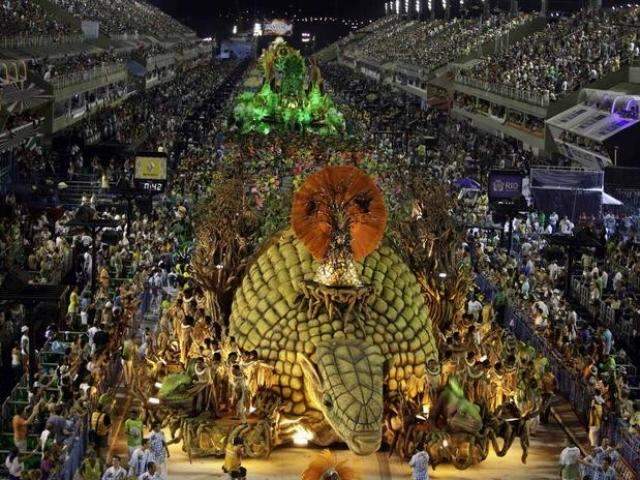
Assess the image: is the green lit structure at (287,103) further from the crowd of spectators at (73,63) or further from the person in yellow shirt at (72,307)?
the person in yellow shirt at (72,307)

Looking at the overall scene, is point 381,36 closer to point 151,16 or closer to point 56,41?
point 151,16

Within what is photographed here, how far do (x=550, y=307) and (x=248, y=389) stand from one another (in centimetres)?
1035

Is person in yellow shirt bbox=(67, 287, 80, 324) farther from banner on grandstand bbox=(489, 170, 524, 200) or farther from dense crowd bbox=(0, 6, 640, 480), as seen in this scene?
banner on grandstand bbox=(489, 170, 524, 200)

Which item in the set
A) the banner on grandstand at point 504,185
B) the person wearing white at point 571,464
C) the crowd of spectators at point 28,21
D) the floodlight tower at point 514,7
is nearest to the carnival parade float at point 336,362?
the person wearing white at point 571,464

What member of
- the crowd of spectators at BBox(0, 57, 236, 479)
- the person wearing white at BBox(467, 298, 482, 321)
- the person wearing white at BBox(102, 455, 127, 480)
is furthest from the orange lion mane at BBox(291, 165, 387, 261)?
the person wearing white at BBox(467, 298, 482, 321)

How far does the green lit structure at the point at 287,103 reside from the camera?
54.0 meters

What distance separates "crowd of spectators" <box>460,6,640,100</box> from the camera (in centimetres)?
4794

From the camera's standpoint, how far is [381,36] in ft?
481

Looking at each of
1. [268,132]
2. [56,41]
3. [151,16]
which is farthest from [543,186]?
[151,16]

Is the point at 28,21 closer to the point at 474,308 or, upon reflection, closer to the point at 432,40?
the point at 474,308

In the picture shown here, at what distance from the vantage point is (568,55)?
54.7 m

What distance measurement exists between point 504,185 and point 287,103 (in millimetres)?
23249

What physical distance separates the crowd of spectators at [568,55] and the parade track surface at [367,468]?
31.3 meters

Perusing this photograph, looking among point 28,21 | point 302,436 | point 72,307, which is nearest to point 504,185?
point 72,307
